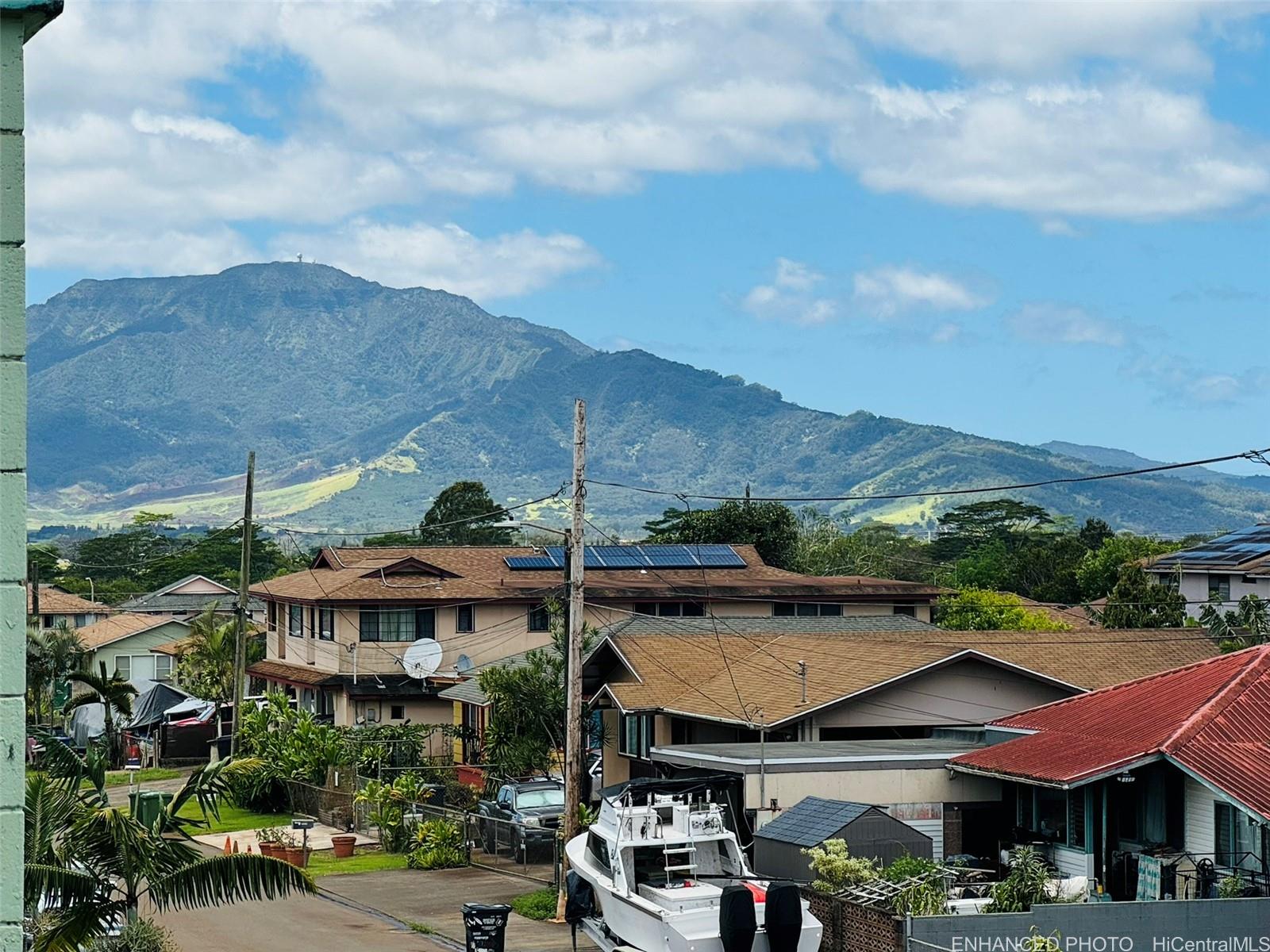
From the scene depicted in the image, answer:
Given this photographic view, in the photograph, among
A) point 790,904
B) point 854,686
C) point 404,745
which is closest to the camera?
point 790,904

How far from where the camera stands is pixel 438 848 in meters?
38.0

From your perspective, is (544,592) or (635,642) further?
(544,592)

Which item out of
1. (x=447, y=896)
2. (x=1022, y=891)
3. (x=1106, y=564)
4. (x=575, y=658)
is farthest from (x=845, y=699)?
(x=1106, y=564)

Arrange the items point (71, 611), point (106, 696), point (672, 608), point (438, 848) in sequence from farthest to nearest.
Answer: point (71, 611) → point (672, 608) → point (438, 848) → point (106, 696)

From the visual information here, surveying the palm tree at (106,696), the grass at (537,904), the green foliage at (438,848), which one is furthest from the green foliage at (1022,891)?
the palm tree at (106,696)

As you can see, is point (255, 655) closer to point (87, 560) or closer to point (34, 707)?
point (34, 707)

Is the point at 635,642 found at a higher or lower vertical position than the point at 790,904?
higher

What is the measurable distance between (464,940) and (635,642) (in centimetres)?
1502

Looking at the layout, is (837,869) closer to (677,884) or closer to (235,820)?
(677,884)

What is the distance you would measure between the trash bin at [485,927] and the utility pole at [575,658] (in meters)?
5.01

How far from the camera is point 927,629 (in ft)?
168

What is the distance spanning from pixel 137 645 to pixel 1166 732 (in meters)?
74.9

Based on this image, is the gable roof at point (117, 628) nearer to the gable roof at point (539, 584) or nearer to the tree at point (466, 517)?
the gable roof at point (539, 584)

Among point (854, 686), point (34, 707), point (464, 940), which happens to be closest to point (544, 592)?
point (34, 707)
